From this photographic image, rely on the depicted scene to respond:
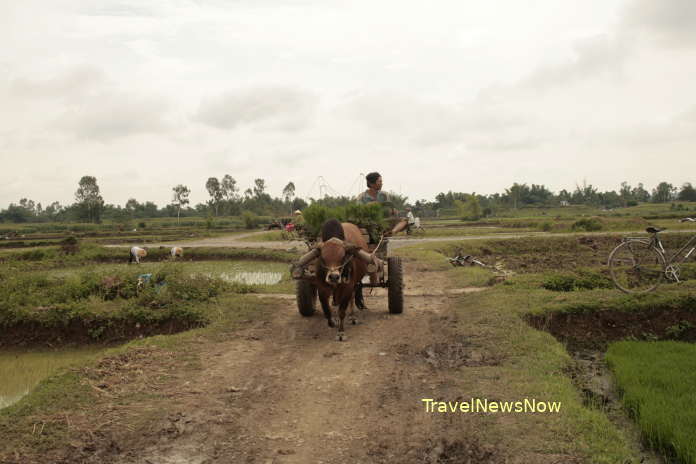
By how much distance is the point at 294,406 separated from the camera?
5.04 metres

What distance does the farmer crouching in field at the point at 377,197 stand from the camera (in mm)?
9234

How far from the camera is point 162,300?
33.3ft

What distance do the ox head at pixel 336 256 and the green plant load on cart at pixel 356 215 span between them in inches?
62.2

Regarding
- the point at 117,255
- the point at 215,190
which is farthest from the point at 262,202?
the point at 117,255

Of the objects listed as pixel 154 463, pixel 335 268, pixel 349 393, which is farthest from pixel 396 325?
pixel 154 463

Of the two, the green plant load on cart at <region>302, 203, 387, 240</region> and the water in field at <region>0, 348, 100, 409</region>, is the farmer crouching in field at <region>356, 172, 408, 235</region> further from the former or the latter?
the water in field at <region>0, 348, 100, 409</region>

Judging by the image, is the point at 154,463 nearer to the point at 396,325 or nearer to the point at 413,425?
the point at 413,425

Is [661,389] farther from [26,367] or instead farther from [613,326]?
[26,367]

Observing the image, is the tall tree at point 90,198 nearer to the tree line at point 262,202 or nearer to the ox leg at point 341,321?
the tree line at point 262,202

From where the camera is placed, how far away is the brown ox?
22.8 feet

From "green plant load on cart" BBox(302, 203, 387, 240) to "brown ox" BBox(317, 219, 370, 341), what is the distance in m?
1.05

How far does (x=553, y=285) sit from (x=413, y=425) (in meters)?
7.89

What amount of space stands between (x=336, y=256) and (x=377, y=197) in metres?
2.83

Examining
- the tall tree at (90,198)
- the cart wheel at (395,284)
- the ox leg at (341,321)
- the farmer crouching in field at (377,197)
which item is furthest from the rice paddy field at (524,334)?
the tall tree at (90,198)
